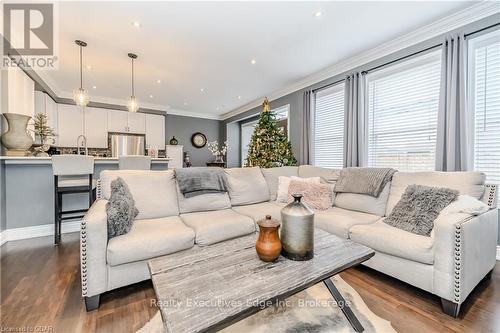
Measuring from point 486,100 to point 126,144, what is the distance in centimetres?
701

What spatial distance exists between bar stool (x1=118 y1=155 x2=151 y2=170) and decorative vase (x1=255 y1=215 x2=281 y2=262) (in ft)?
9.47

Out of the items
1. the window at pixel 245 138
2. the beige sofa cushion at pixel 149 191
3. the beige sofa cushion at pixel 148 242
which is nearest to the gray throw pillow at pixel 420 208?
the beige sofa cushion at pixel 148 242

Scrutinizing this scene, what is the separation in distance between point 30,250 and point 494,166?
524 cm

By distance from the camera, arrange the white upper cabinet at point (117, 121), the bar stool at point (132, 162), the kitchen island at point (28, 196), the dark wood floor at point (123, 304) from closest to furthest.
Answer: the dark wood floor at point (123, 304) < the kitchen island at point (28, 196) < the bar stool at point (132, 162) < the white upper cabinet at point (117, 121)

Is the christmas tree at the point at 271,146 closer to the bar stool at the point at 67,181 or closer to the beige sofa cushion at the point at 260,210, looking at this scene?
the beige sofa cushion at the point at 260,210

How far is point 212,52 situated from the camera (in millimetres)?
3377

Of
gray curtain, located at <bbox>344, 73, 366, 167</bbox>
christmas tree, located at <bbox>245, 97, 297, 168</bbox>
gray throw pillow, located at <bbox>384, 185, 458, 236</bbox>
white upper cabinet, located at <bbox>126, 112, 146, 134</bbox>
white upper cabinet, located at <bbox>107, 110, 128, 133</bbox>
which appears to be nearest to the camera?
gray throw pillow, located at <bbox>384, 185, 458, 236</bbox>

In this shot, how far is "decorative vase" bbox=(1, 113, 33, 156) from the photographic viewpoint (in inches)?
109

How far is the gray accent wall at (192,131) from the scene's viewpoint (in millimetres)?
7160

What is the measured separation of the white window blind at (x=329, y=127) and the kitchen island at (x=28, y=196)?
4.26 metres

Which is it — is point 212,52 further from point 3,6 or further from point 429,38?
point 429,38

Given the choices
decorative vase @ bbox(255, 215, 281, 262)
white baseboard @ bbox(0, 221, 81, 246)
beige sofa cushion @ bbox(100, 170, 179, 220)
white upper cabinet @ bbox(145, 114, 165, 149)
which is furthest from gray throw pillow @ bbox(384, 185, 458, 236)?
white upper cabinet @ bbox(145, 114, 165, 149)

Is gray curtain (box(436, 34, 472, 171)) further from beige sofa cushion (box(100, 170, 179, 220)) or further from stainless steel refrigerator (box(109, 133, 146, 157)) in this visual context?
stainless steel refrigerator (box(109, 133, 146, 157))

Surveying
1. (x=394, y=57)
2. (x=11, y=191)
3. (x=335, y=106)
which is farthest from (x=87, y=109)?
(x=394, y=57)
